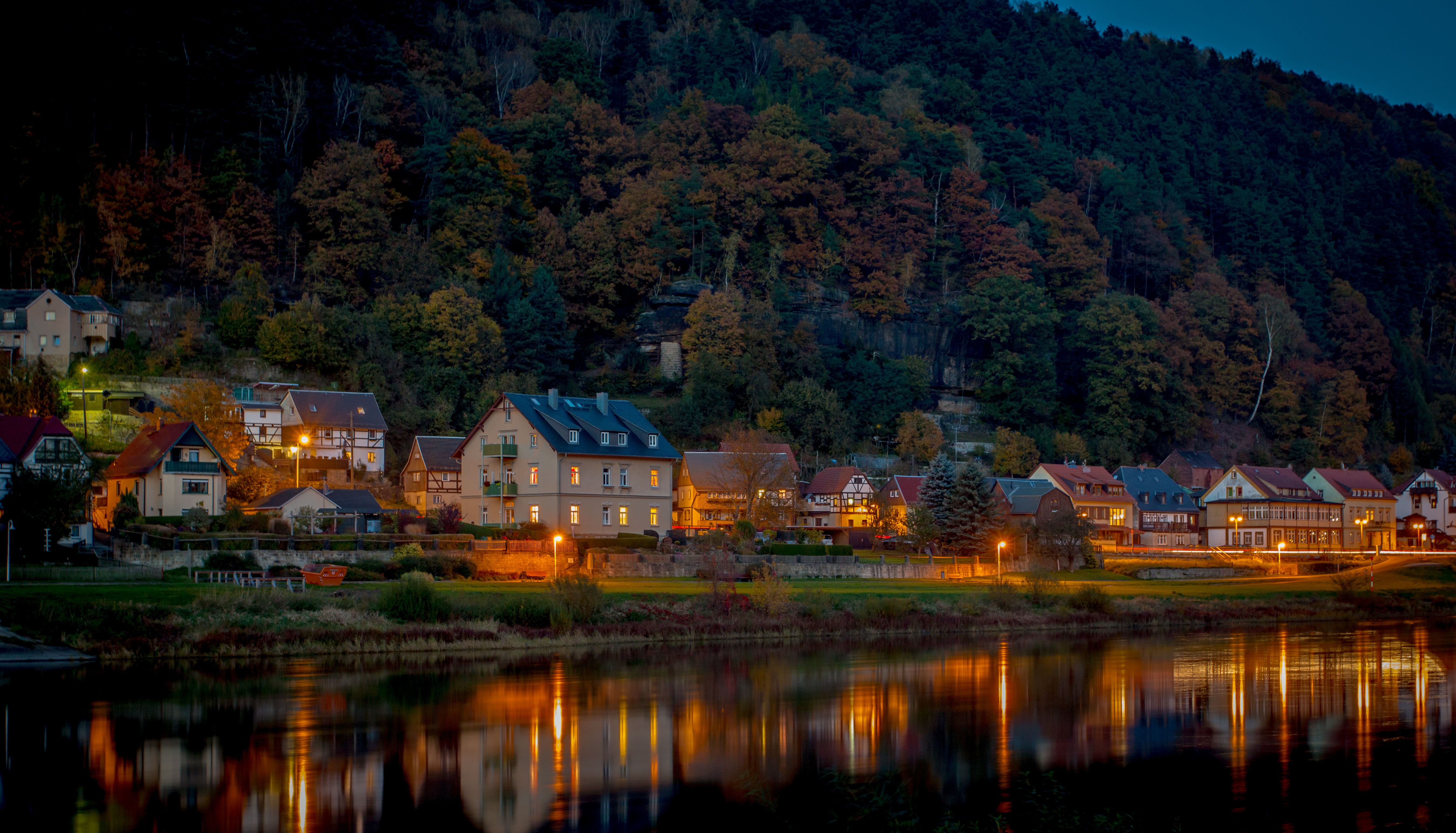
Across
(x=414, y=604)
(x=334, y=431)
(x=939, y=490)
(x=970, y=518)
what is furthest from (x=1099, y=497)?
(x=414, y=604)

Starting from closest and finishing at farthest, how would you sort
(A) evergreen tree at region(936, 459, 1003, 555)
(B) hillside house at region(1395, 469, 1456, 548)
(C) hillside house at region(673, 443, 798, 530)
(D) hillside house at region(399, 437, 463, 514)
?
(A) evergreen tree at region(936, 459, 1003, 555) < (C) hillside house at region(673, 443, 798, 530) < (D) hillside house at region(399, 437, 463, 514) < (B) hillside house at region(1395, 469, 1456, 548)

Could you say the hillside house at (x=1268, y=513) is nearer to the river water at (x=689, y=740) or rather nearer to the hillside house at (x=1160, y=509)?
the hillside house at (x=1160, y=509)

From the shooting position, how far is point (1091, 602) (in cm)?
5059

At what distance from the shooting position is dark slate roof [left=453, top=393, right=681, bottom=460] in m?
61.6

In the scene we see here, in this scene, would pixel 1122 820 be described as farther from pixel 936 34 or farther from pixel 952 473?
pixel 936 34

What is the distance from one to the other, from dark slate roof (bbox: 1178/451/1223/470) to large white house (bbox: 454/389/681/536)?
59821mm

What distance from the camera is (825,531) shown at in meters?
79.5

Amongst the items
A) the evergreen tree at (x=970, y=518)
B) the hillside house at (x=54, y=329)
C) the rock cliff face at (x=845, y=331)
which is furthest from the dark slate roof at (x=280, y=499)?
the rock cliff face at (x=845, y=331)

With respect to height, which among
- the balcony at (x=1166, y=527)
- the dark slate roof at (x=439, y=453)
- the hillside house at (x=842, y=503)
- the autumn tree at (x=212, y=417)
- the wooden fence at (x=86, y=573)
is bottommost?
the balcony at (x=1166, y=527)

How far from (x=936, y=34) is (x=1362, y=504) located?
8591cm

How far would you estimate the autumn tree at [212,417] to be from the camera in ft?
214

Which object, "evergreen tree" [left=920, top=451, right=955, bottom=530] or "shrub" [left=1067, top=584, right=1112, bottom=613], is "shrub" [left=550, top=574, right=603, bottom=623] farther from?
"evergreen tree" [left=920, top=451, right=955, bottom=530]

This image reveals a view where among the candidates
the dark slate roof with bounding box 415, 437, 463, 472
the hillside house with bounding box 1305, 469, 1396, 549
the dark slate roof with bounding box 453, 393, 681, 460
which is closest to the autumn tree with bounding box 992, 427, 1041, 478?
the hillside house with bounding box 1305, 469, 1396, 549

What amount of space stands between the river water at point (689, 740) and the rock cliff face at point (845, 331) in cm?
6287
